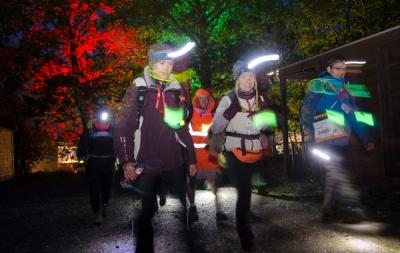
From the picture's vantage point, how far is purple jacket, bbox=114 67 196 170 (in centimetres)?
360

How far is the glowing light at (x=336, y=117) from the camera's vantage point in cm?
573

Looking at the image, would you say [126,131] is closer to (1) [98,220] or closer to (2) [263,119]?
(2) [263,119]

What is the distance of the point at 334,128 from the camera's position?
5719 millimetres

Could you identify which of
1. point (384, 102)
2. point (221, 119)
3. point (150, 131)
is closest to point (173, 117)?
point (150, 131)

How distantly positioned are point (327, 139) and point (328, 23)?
632 inches

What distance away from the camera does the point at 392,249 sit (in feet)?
15.2

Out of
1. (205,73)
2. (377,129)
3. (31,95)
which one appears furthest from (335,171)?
(31,95)

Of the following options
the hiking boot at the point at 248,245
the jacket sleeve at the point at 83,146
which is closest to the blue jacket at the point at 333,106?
the hiking boot at the point at 248,245

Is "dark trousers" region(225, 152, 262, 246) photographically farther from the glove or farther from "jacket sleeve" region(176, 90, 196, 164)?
"jacket sleeve" region(176, 90, 196, 164)

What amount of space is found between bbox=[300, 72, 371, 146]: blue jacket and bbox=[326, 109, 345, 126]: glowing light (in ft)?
0.13

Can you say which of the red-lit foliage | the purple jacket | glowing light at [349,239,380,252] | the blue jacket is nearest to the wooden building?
the blue jacket

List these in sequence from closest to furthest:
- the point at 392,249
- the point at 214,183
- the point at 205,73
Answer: the point at 392,249, the point at 214,183, the point at 205,73

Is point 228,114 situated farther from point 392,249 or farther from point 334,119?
point 392,249

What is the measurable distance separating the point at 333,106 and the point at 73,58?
67.2ft
